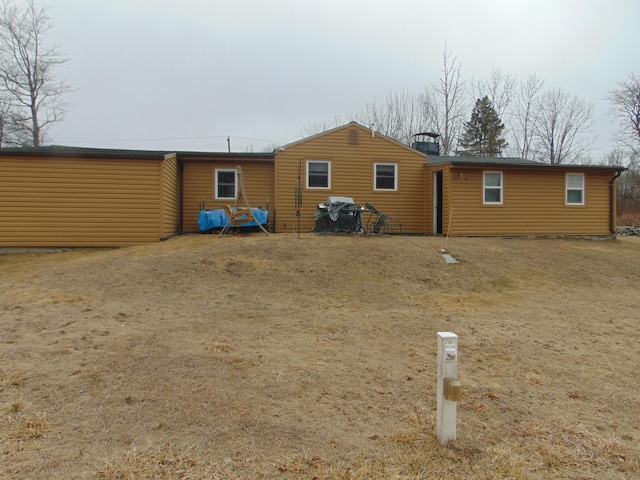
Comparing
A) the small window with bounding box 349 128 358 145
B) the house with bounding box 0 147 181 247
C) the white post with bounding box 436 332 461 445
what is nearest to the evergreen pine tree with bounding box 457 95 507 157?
the small window with bounding box 349 128 358 145

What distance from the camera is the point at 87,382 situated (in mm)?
3592

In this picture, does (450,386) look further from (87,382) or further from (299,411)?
(87,382)

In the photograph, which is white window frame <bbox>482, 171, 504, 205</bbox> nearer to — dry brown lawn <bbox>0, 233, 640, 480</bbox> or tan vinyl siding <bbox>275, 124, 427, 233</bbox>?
tan vinyl siding <bbox>275, 124, 427, 233</bbox>

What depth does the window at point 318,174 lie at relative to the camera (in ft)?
48.2

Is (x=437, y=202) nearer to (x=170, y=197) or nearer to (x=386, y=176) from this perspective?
(x=386, y=176)

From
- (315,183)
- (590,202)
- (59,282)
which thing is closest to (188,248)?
(59,282)

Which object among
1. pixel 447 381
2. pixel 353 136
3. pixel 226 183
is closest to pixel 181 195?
pixel 226 183

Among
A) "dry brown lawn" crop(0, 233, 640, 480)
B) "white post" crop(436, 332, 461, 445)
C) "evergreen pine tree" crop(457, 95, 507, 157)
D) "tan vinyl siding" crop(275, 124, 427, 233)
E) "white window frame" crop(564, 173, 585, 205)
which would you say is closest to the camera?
"dry brown lawn" crop(0, 233, 640, 480)

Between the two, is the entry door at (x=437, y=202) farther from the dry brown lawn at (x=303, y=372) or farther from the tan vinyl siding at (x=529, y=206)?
the dry brown lawn at (x=303, y=372)

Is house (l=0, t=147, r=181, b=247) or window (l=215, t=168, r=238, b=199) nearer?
house (l=0, t=147, r=181, b=247)

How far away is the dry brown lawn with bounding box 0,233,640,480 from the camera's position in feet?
8.63

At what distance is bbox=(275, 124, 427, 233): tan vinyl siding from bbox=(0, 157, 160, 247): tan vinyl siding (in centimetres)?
445

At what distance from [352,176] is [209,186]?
510cm

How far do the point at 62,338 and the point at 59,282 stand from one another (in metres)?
3.33
